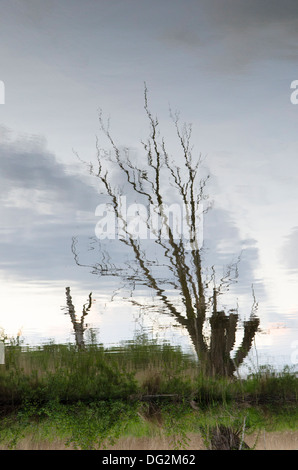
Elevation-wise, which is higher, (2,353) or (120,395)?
(2,353)

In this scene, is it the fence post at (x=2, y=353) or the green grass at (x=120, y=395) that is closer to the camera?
the green grass at (x=120, y=395)

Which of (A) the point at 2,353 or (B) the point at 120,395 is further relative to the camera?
(A) the point at 2,353

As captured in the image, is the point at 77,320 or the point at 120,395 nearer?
the point at 120,395

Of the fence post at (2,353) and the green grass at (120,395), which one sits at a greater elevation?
the fence post at (2,353)

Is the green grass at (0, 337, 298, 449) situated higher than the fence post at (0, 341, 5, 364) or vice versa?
the fence post at (0, 341, 5, 364)

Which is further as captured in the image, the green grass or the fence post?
the fence post

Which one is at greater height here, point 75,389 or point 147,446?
point 75,389

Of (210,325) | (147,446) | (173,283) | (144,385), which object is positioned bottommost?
(147,446)

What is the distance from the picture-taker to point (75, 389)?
12.1 metres

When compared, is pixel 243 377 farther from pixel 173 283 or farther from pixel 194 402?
pixel 173 283

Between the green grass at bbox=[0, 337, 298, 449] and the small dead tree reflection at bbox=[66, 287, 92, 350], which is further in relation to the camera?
the small dead tree reflection at bbox=[66, 287, 92, 350]
